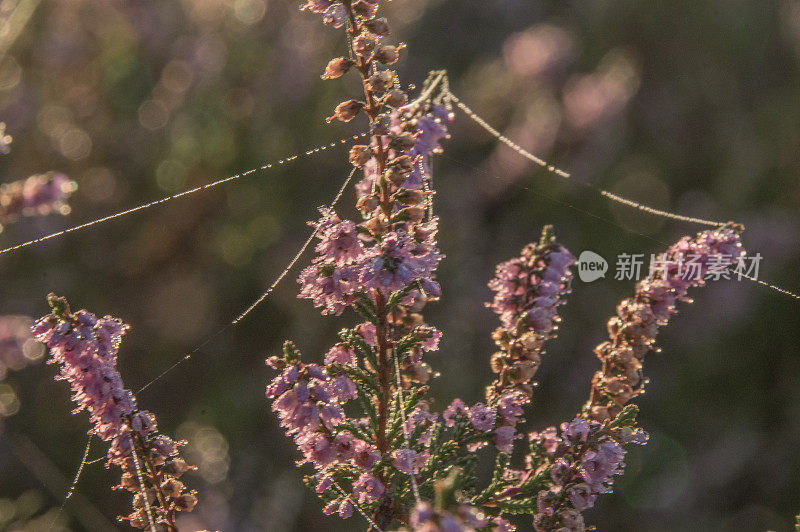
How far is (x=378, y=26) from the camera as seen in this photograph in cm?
171

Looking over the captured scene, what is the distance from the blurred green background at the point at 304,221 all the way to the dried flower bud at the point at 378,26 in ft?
7.59

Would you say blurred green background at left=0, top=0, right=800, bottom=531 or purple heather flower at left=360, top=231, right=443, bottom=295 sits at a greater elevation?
blurred green background at left=0, top=0, right=800, bottom=531

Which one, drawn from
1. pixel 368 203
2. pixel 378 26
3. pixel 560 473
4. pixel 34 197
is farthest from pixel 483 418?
pixel 34 197

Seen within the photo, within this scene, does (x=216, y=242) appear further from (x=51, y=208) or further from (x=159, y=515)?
(x=159, y=515)

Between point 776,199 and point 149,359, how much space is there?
15.9 feet

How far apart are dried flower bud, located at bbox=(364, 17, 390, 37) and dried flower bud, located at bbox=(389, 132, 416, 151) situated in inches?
9.0

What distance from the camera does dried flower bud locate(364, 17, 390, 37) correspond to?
1701mm

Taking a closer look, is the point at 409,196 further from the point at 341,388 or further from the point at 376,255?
the point at 341,388

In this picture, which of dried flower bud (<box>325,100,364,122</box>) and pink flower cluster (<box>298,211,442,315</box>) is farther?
dried flower bud (<box>325,100,364,122</box>)

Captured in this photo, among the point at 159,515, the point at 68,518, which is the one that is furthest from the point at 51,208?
the point at 68,518

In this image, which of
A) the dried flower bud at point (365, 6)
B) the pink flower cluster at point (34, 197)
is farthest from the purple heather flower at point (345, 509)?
the pink flower cluster at point (34, 197)

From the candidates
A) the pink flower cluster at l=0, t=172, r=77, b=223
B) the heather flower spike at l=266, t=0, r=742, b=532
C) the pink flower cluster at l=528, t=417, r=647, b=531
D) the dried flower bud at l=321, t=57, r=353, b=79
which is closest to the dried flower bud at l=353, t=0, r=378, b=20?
the heather flower spike at l=266, t=0, r=742, b=532

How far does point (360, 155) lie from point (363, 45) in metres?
0.24

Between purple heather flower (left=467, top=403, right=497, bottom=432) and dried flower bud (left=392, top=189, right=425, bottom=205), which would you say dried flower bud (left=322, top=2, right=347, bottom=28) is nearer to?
dried flower bud (left=392, top=189, right=425, bottom=205)
